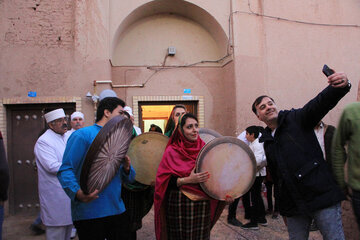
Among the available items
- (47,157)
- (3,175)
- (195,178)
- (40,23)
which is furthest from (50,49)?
(195,178)

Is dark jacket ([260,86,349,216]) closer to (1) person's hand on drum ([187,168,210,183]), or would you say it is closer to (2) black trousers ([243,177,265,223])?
(1) person's hand on drum ([187,168,210,183])

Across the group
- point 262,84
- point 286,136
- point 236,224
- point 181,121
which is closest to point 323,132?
point 286,136

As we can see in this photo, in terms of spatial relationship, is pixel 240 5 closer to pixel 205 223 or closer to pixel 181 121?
pixel 181 121

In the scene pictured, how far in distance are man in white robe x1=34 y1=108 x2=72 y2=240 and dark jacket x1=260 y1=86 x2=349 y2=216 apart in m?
2.31

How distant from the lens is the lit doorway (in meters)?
7.87

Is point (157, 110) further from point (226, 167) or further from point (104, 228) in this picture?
point (104, 228)

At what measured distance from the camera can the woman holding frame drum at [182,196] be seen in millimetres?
2703

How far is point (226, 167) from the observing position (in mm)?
2676

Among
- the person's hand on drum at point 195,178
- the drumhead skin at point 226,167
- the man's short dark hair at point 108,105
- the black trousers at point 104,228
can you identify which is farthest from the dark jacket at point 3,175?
the drumhead skin at point 226,167

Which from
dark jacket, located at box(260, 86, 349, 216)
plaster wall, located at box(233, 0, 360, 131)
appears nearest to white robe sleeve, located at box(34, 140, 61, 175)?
dark jacket, located at box(260, 86, 349, 216)

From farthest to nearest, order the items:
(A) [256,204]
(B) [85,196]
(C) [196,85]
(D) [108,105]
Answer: (C) [196,85] → (A) [256,204] → (D) [108,105] → (B) [85,196]

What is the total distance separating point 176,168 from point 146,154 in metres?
0.63

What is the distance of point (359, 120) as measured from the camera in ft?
6.59

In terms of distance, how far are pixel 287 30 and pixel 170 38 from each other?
3.08 metres
